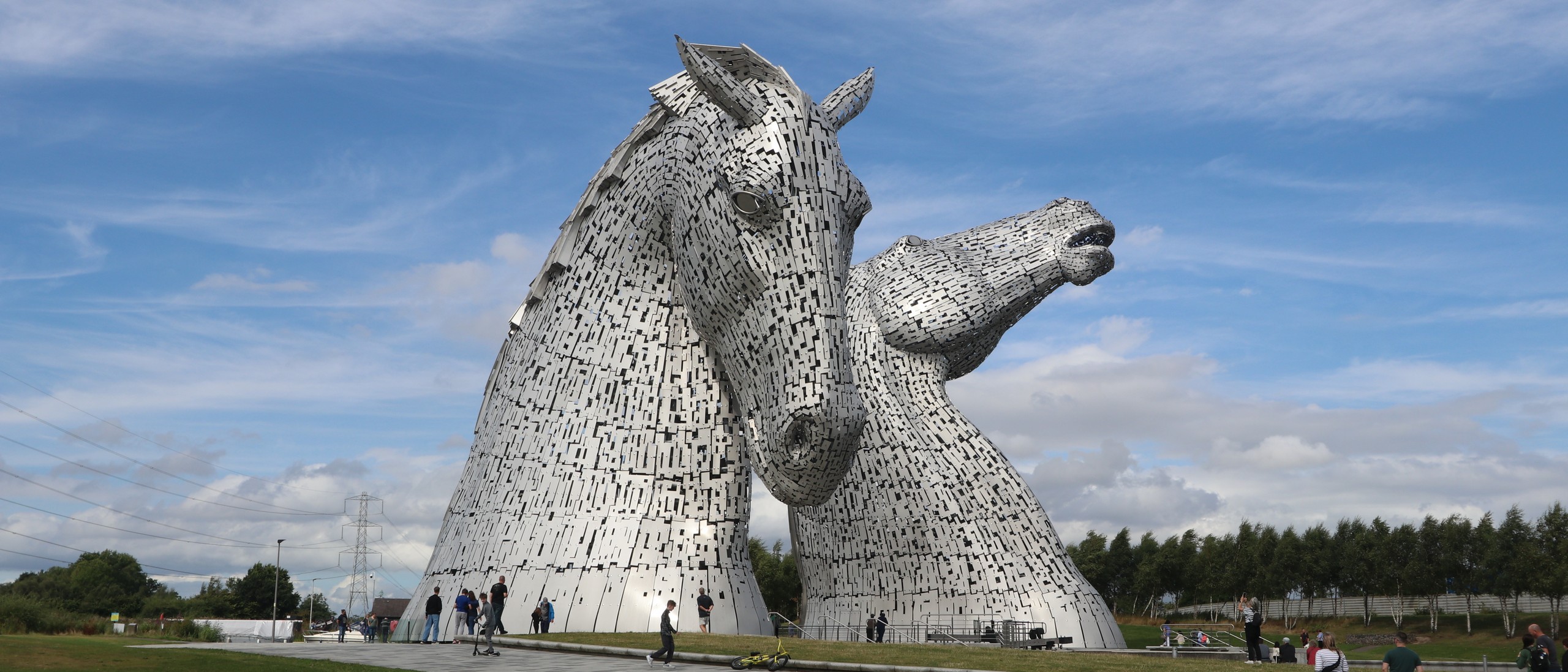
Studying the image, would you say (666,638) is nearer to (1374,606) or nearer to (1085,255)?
(1085,255)

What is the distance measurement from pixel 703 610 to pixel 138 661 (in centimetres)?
468

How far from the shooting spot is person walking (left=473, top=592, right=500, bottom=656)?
9.75 metres

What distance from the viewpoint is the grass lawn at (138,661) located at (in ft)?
29.2

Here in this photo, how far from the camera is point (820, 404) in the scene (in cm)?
791

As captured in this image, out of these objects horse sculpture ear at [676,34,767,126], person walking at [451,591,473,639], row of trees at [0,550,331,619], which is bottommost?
row of trees at [0,550,331,619]

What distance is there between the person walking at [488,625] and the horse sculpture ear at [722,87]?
4647mm

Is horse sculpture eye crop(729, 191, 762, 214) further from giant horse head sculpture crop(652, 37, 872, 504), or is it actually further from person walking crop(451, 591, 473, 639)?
person walking crop(451, 591, 473, 639)

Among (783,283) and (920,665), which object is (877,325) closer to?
(920,665)

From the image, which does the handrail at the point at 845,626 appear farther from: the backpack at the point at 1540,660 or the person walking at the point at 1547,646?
the backpack at the point at 1540,660

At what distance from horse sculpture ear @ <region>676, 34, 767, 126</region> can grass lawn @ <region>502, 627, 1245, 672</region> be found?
4.60m

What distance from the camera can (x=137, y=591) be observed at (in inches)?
2734

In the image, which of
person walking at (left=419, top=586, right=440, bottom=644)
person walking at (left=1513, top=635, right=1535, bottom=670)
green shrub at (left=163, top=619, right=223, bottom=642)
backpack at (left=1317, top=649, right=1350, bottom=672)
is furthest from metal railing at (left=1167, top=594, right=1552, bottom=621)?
person walking at (left=419, top=586, right=440, bottom=644)

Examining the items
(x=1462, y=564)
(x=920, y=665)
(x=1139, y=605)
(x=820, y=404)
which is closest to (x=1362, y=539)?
(x=1462, y=564)

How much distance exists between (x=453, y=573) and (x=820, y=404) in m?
4.48
